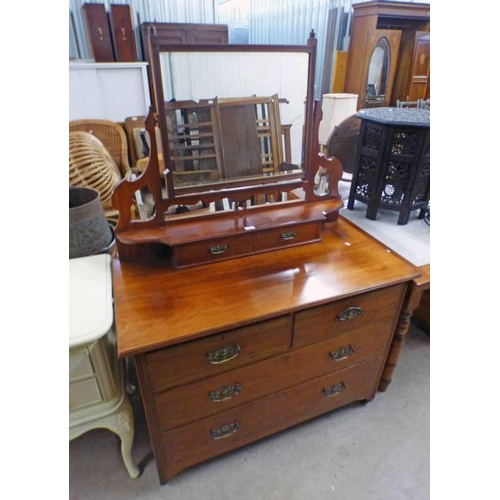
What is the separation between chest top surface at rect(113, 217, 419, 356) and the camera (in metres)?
0.81

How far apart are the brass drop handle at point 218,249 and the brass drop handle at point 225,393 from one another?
39 cm

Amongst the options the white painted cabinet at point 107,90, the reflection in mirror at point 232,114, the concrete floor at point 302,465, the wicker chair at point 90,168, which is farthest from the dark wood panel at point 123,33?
the concrete floor at point 302,465

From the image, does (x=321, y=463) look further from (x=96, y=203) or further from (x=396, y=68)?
(x=396, y=68)

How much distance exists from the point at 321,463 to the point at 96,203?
1196 millimetres

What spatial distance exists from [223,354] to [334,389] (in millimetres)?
545

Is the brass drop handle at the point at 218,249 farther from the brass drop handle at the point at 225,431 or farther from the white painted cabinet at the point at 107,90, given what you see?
the white painted cabinet at the point at 107,90

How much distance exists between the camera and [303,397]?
1159 millimetres

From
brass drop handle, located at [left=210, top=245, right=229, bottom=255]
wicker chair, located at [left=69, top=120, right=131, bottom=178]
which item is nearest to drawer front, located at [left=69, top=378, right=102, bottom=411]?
brass drop handle, located at [left=210, top=245, right=229, bottom=255]

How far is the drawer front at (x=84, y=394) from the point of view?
3.12 feet

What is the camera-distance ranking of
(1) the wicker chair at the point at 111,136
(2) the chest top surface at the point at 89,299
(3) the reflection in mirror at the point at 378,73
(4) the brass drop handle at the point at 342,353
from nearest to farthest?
(2) the chest top surface at the point at 89,299 → (4) the brass drop handle at the point at 342,353 → (1) the wicker chair at the point at 111,136 → (3) the reflection in mirror at the point at 378,73

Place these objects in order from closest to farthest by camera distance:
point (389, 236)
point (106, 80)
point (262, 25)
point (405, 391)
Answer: point (389, 236), point (405, 391), point (106, 80), point (262, 25)

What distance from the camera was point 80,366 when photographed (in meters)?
0.92

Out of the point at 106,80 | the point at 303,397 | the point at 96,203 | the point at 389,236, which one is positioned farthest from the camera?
the point at 106,80
